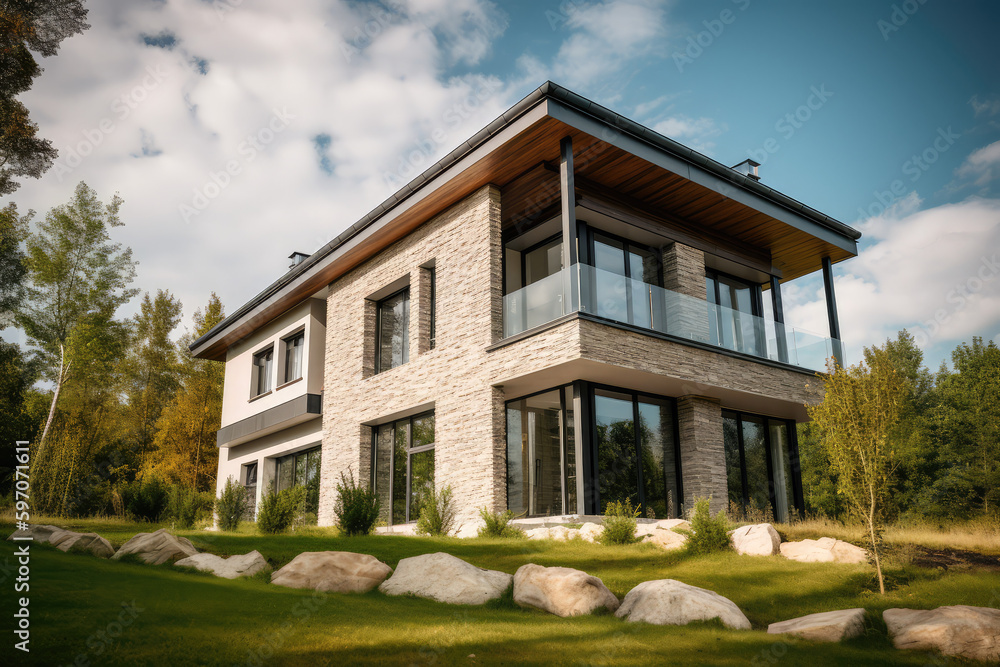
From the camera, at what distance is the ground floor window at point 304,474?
1977 cm

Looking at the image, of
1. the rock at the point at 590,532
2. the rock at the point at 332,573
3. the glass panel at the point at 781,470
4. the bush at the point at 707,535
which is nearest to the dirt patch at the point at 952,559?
the bush at the point at 707,535

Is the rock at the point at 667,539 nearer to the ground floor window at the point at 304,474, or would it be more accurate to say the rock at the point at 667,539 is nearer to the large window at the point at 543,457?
the large window at the point at 543,457

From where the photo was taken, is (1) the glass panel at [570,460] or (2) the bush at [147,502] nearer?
(1) the glass panel at [570,460]

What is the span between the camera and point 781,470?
18.0 metres

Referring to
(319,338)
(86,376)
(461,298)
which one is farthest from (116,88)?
(86,376)

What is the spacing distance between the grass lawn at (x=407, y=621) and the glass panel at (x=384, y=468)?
725 cm

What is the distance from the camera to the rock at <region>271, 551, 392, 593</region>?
791 centimetres

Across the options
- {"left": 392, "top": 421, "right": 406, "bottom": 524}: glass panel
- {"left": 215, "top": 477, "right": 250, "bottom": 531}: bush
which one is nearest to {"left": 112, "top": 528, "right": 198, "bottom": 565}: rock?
{"left": 215, "top": 477, "right": 250, "bottom": 531}: bush

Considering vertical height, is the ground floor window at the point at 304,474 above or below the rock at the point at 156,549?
above

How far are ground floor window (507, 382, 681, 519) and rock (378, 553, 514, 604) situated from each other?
4.96 meters

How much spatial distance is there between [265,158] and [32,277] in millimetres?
15657

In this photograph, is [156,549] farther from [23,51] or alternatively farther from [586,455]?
[23,51]

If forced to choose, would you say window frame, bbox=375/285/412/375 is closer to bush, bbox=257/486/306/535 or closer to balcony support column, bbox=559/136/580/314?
bush, bbox=257/486/306/535

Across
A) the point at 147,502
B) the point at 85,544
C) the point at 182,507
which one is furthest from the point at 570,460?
the point at 147,502
